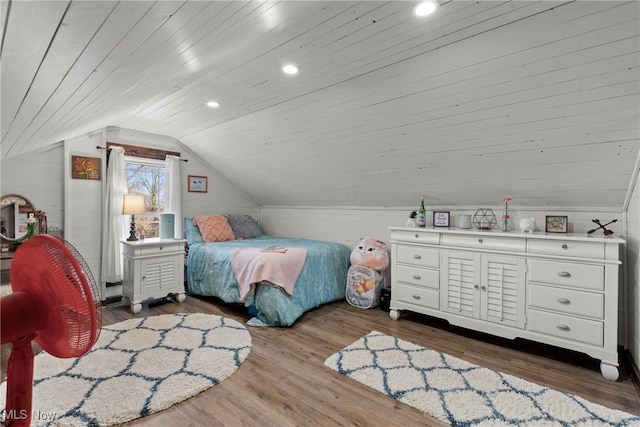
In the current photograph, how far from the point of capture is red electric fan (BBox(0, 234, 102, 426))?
21.7 inches

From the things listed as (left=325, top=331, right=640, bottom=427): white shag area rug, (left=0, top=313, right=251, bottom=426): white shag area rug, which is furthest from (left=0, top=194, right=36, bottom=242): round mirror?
(left=325, top=331, right=640, bottom=427): white shag area rug

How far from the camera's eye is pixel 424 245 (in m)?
3.02

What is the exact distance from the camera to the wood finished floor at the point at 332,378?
1.70m

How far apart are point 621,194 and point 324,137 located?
8.14 ft

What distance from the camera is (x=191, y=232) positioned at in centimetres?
412

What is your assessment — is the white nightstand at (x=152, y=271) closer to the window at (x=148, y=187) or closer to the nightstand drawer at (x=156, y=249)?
the nightstand drawer at (x=156, y=249)

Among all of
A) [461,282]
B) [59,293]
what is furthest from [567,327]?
[59,293]

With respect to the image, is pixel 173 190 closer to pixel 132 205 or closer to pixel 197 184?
pixel 197 184

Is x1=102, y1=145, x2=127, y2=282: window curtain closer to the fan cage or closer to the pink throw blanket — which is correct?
the pink throw blanket

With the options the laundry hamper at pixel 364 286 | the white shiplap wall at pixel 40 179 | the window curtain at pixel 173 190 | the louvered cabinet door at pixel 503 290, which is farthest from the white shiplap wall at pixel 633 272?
the white shiplap wall at pixel 40 179

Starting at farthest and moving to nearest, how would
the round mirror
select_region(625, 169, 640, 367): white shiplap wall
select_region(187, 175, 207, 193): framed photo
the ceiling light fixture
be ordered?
select_region(187, 175, 207, 193): framed photo → the round mirror → select_region(625, 169, 640, 367): white shiplap wall → the ceiling light fixture

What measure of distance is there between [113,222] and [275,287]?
221 cm

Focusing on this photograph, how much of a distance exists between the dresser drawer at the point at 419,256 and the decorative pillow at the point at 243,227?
95.8 inches

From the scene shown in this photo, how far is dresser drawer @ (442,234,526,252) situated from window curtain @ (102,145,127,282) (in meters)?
3.64
